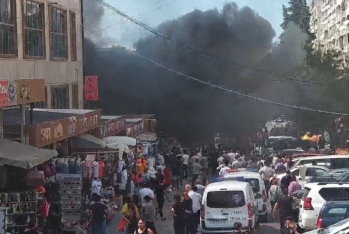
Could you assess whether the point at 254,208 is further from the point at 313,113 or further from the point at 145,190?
the point at 313,113

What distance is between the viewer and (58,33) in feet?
90.8

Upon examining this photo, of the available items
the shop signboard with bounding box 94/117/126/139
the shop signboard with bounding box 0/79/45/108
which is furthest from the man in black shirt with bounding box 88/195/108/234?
the shop signboard with bounding box 94/117/126/139

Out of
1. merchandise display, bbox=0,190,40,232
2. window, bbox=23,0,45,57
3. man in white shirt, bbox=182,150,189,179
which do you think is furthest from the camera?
man in white shirt, bbox=182,150,189,179

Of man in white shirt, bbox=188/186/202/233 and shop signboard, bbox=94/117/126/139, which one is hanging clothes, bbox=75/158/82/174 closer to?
man in white shirt, bbox=188/186/202/233

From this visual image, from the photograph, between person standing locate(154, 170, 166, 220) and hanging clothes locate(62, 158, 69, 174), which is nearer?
hanging clothes locate(62, 158, 69, 174)

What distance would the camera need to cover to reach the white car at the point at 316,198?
16.0 meters

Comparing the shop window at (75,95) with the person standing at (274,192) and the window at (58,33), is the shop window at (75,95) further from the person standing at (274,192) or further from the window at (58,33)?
the person standing at (274,192)

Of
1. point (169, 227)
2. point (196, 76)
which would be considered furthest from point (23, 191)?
point (196, 76)

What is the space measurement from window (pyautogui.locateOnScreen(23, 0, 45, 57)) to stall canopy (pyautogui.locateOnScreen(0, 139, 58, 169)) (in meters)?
8.18

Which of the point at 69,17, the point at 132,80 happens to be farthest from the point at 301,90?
the point at 69,17

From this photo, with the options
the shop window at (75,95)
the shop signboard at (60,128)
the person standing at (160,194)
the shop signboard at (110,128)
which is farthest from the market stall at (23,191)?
the shop window at (75,95)

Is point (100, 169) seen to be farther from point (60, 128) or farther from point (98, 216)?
point (98, 216)

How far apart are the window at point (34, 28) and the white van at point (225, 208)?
9.58 metres

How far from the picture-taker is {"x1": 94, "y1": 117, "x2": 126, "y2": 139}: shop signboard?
24438 millimetres
